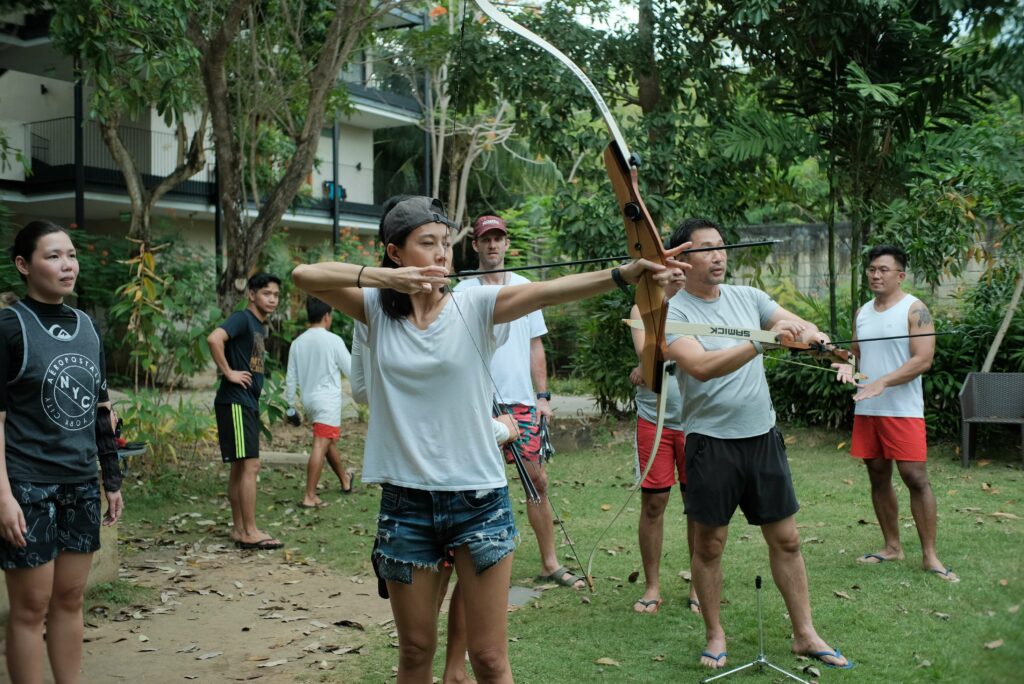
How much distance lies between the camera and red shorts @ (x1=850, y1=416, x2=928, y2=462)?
5.04m

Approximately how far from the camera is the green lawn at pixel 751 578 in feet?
12.4

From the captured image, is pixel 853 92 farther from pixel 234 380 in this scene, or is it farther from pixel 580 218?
pixel 234 380

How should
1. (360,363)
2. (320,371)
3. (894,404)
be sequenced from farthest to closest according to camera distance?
(320,371) → (894,404) → (360,363)

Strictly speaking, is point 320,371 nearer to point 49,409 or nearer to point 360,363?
point 49,409

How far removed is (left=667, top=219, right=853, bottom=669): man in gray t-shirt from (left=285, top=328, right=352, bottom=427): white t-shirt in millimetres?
4099

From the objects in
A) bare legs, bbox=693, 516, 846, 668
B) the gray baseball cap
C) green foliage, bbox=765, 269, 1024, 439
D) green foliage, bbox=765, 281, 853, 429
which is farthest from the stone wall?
the gray baseball cap

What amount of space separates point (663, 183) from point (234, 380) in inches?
208

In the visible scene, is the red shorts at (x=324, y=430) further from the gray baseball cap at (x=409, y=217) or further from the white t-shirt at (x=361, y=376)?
the gray baseball cap at (x=409, y=217)

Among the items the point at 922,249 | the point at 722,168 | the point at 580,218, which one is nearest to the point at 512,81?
the point at 580,218

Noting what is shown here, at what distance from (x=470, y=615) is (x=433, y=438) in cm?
50

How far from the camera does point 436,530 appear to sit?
102 inches

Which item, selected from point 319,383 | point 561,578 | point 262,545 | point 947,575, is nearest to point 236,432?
point 262,545

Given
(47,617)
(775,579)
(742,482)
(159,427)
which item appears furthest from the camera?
(159,427)

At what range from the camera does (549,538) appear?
516 cm
